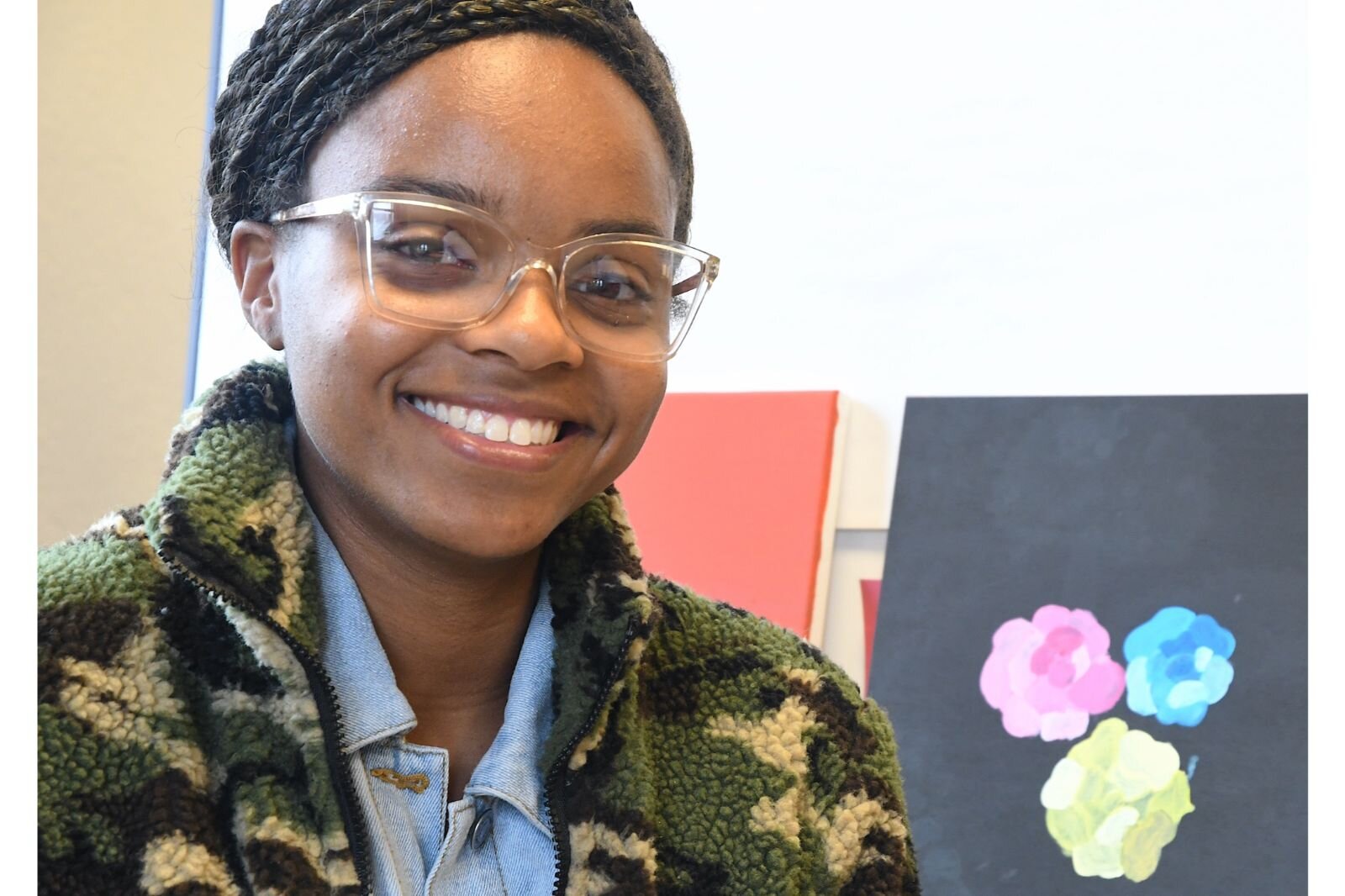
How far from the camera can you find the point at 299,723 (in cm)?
100

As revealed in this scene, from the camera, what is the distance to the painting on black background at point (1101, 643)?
5.53ft

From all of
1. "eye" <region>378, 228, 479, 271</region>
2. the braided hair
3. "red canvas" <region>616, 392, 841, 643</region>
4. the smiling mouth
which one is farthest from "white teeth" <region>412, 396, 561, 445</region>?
"red canvas" <region>616, 392, 841, 643</region>

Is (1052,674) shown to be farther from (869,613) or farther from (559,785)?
(559,785)

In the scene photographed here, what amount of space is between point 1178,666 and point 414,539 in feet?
3.62

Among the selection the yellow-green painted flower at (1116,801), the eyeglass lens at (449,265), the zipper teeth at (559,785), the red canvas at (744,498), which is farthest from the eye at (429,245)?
the yellow-green painted flower at (1116,801)

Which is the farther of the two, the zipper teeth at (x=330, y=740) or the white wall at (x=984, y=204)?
the white wall at (x=984, y=204)

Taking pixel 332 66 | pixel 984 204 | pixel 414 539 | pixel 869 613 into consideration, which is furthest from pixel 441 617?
pixel 984 204

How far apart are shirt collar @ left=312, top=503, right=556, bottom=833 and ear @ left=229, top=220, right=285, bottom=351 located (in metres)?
0.17

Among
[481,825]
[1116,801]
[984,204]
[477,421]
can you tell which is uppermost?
[984,204]

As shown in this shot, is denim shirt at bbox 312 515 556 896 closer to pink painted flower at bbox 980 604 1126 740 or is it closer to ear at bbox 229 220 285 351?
ear at bbox 229 220 285 351

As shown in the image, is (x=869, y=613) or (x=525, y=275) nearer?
(x=525, y=275)

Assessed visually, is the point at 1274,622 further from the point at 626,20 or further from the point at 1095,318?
the point at 626,20

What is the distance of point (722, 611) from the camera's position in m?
1.37

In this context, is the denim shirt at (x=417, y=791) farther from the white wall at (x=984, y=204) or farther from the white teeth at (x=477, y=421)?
the white wall at (x=984, y=204)
